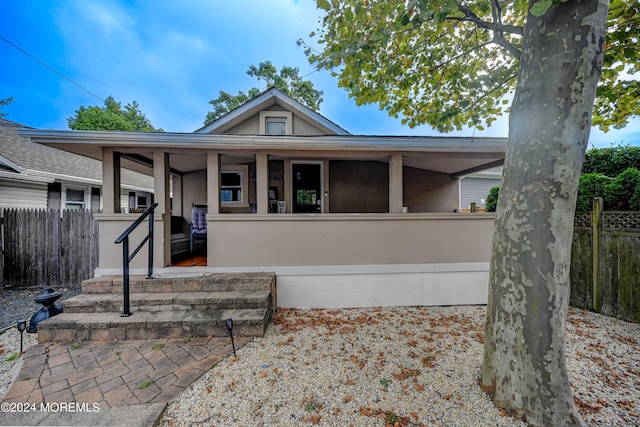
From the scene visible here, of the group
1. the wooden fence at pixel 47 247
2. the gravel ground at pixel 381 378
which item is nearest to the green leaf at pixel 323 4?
the gravel ground at pixel 381 378

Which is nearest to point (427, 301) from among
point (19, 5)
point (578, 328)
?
point (578, 328)

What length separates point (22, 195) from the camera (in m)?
7.10

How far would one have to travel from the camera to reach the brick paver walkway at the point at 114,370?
2123 millimetres

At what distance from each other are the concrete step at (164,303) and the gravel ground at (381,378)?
54 centimetres

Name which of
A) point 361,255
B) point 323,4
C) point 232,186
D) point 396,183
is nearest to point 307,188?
point 232,186

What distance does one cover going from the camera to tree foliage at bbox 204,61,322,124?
18.9 meters

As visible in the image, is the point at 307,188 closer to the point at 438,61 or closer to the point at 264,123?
the point at 264,123

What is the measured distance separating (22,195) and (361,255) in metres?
9.97

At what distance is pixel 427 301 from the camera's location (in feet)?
14.7

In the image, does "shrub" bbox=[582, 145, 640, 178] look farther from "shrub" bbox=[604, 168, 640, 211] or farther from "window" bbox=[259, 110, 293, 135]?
"window" bbox=[259, 110, 293, 135]

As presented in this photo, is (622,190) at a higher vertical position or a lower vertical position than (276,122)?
lower

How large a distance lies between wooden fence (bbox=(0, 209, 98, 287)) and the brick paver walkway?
3.41 meters

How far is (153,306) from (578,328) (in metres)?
6.13

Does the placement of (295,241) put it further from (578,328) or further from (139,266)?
(578,328)
